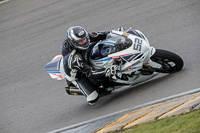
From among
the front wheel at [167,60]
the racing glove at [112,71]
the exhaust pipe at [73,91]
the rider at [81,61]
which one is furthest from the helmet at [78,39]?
the front wheel at [167,60]

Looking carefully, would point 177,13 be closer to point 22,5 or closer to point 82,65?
point 82,65

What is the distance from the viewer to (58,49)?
10461mm

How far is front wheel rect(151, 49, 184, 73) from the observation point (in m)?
6.58

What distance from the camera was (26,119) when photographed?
8023 mm

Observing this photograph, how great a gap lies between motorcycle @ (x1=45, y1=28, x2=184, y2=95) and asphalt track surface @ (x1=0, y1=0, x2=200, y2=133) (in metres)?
0.30

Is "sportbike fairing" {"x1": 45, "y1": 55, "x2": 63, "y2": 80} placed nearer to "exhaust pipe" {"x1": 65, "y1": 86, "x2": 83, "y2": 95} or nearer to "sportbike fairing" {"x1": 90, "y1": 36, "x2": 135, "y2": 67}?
"exhaust pipe" {"x1": 65, "y1": 86, "x2": 83, "y2": 95}

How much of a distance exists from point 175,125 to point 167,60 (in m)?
2.41

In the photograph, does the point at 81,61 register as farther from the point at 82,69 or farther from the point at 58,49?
the point at 58,49

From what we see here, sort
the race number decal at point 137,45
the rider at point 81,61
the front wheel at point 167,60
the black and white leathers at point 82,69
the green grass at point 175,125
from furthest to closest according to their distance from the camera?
the black and white leathers at point 82,69 → the rider at point 81,61 → the front wheel at point 167,60 → the race number decal at point 137,45 → the green grass at point 175,125

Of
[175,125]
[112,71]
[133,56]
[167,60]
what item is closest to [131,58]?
[133,56]

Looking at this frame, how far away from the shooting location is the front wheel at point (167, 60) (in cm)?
658

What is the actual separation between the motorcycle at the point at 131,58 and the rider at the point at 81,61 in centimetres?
22

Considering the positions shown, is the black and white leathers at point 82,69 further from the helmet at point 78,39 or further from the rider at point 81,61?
the helmet at point 78,39

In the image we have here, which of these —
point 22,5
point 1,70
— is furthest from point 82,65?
point 22,5
